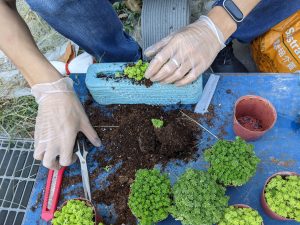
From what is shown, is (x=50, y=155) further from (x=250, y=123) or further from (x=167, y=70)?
(x=250, y=123)

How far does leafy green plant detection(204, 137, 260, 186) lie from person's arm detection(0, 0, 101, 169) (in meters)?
0.54

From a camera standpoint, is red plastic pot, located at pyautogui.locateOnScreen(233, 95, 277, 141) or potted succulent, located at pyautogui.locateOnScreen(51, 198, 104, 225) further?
red plastic pot, located at pyautogui.locateOnScreen(233, 95, 277, 141)

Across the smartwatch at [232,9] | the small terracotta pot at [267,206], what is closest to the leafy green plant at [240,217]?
the small terracotta pot at [267,206]

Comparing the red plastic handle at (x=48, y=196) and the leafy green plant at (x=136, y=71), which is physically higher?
the leafy green plant at (x=136, y=71)

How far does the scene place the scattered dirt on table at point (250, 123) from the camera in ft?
4.31

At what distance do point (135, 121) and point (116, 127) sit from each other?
0.31 feet

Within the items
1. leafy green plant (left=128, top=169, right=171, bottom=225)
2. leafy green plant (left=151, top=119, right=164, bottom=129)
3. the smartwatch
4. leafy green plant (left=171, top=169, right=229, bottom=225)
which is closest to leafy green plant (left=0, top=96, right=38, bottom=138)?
leafy green plant (left=151, top=119, right=164, bottom=129)

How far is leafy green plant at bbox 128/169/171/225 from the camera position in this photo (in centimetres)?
107

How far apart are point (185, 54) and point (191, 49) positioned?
0.03m

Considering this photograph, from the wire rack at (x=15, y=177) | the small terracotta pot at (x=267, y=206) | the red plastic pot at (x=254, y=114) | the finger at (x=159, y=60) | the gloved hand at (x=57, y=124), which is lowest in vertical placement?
the wire rack at (x=15, y=177)

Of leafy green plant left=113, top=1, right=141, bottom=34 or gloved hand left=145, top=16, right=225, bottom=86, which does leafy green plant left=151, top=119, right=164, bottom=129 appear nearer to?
gloved hand left=145, top=16, right=225, bottom=86

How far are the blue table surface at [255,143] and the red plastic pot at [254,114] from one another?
0.06 m

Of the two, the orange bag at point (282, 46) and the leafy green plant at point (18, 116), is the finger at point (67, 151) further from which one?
the orange bag at point (282, 46)

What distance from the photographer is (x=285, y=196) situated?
3.45 feet
